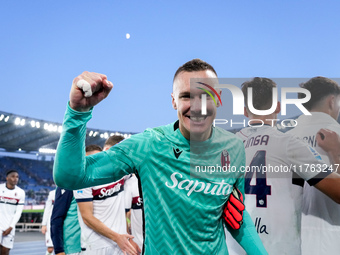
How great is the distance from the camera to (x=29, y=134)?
33906mm

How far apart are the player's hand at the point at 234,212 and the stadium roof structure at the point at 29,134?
96.3 feet

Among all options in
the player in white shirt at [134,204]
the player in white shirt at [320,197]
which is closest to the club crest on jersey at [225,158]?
the player in white shirt at [320,197]

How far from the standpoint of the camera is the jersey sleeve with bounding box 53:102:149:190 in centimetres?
162

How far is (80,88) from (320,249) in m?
2.61

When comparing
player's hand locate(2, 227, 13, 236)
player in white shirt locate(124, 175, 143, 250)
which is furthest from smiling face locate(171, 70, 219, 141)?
player's hand locate(2, 227, 13, 236)

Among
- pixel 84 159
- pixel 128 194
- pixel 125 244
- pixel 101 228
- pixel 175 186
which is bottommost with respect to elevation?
pixel 125 244

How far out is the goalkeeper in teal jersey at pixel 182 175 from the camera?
1950mm

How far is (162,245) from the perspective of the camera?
1956 millimetres

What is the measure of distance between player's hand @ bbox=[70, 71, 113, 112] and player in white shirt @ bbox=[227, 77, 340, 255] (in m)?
1.92

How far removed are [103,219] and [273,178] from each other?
7.24 ft

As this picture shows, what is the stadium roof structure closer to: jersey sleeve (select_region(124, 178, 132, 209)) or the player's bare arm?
jersey sleeve (select_region(124, 178, 132, 209))

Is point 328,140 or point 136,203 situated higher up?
point 328,140

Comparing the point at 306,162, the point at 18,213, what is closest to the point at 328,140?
the point at 306,162

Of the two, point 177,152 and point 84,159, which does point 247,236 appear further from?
point 84,159
